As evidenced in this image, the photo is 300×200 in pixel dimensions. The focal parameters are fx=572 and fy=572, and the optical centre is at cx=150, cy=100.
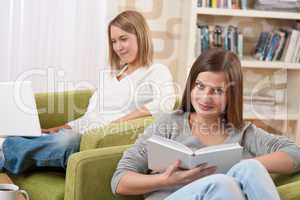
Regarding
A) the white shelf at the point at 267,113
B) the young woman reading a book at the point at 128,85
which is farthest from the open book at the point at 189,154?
the white shelf at the point at 267,113

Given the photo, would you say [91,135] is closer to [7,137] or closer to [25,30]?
[7,137]

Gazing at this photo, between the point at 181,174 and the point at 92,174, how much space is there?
34 centimetres

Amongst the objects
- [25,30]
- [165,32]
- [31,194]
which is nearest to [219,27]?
[165,32]

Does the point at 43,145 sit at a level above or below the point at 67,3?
below

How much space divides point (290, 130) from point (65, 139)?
203 centimetres

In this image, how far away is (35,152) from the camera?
227cm

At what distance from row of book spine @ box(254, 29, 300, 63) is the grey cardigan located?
1.80 meters

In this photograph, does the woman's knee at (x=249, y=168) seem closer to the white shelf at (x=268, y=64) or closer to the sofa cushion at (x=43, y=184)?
the sofa cushion at (x=43, y=184)

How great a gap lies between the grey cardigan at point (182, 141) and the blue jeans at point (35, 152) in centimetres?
43

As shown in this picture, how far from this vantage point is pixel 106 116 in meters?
2.60

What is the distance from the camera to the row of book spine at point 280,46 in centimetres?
366

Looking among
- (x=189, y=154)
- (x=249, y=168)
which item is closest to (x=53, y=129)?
(x=189, y=154)

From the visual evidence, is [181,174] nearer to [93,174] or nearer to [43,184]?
[93,174]

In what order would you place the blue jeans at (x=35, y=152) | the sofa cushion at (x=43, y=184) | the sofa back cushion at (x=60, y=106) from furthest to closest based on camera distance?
the sofa back cushion at (x=60, y=106) < the blue jeans at (x=35, y=152) < the sofa cushion at (x=43, y=184)
